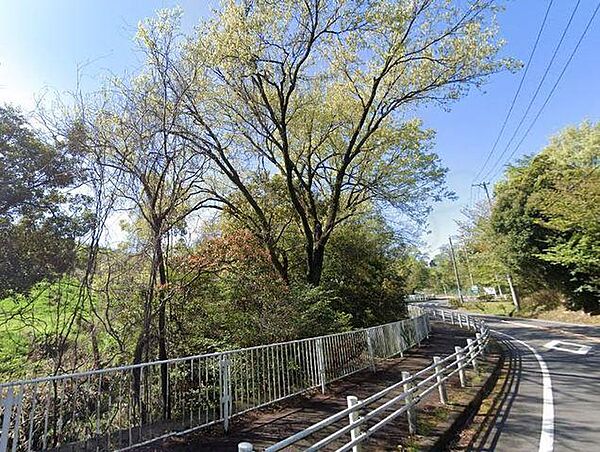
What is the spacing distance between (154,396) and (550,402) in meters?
7.33

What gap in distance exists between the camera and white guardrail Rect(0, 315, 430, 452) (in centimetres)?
434

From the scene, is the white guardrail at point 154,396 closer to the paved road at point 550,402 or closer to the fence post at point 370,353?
the fence post at point 370,353

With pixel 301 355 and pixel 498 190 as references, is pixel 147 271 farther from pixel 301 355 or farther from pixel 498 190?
pixel 498 190

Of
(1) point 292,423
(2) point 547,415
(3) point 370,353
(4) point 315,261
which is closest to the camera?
(1) point 292,423

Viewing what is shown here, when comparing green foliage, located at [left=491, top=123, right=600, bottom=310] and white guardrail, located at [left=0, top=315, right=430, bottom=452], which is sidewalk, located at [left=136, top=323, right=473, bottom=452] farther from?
green foliage, located at [left=491, top=123, right=600, bottom=310]

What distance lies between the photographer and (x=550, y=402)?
680 centimetres

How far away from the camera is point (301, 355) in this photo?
735cm

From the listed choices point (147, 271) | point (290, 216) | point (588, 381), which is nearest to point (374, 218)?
point (290, 216)

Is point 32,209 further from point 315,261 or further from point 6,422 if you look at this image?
point 315,261

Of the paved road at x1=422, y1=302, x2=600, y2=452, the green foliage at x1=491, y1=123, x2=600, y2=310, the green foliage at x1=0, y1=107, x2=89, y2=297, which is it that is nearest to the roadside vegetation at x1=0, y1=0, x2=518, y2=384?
the green foliage at x1=0, y1=107, x2=89, y2=297

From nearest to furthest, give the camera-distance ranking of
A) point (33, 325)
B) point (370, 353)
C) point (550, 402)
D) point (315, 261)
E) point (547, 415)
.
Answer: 1. point (547, 415)
2. point (33, 325)
3. point (550, 402)
4. point (370, 353)
5. point (315, 261)

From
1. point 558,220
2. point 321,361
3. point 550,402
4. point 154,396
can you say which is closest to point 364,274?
point 321,361

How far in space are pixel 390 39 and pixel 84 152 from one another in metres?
10.6

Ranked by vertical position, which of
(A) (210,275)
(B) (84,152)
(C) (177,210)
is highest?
(B) (84,152)
